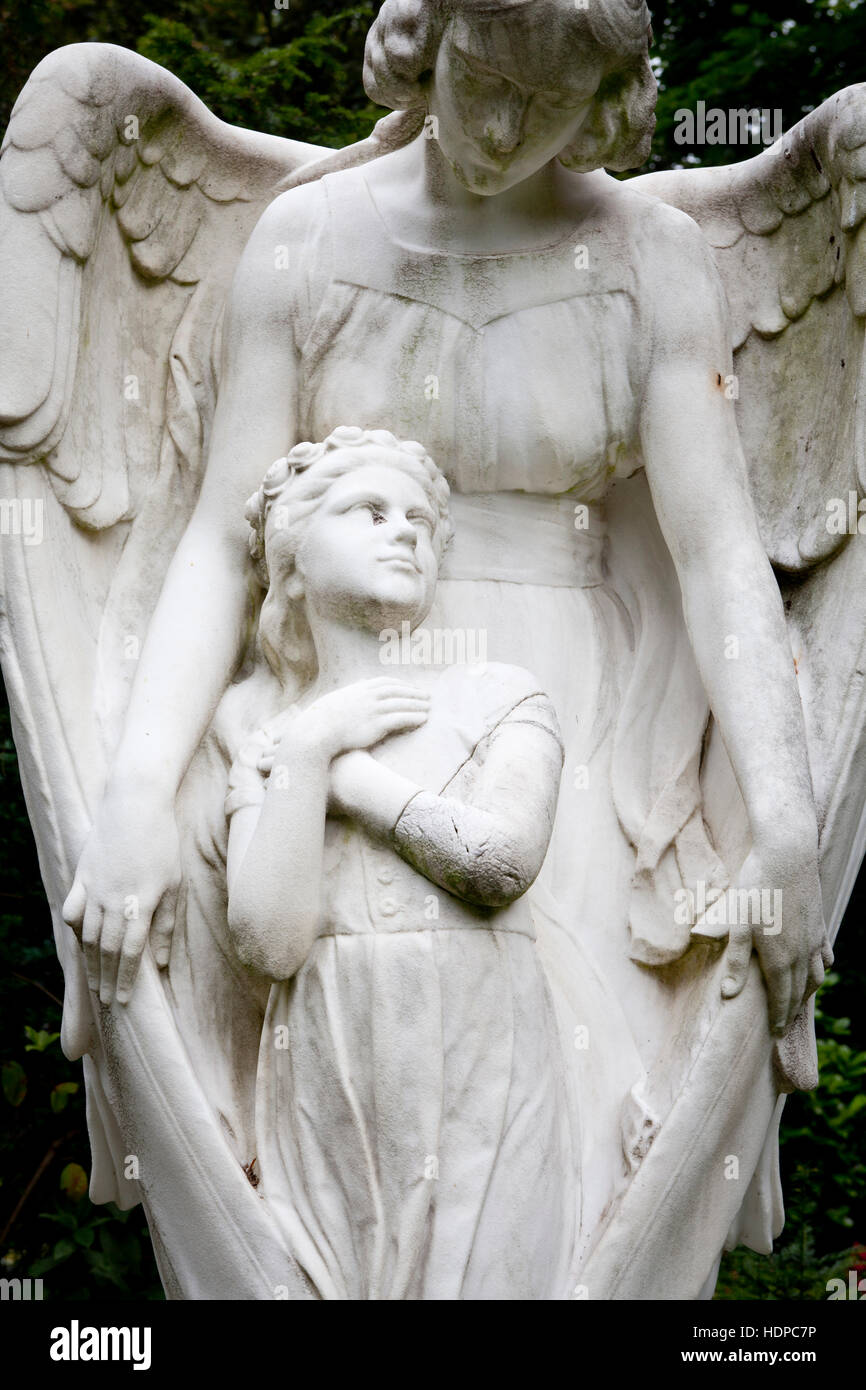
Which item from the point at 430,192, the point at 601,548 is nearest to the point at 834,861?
the point at 601,548

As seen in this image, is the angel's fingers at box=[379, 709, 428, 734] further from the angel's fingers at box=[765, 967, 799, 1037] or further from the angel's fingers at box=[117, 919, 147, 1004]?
the angel's fingers at box=[765, 967, 799, 1037]

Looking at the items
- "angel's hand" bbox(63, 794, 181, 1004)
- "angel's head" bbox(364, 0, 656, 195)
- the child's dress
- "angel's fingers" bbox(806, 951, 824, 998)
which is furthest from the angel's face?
"angel's fingers" bbox(806, 951, 824, 998)

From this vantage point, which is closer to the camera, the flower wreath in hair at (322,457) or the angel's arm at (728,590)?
the angel's arm at (728,590)

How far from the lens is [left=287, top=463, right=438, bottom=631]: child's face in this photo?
505cm

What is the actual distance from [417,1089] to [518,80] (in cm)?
200

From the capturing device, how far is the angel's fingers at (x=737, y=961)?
502 cm

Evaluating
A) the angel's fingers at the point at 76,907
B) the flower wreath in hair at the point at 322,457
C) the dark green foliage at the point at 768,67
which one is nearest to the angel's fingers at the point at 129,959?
the angel's fingers at the point at 76,907

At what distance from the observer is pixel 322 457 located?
5191mm

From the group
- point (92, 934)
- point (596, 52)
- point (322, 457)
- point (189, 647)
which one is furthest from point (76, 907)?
point (596, 52)

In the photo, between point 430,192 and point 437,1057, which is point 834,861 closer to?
point 437,1057

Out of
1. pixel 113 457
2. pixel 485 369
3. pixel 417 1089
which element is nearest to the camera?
pixel 417 1089

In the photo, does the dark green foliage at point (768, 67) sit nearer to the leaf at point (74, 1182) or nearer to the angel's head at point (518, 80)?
the angel's head at point (518, 80)

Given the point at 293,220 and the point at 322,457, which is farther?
the point at 293,220

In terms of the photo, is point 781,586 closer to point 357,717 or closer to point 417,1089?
point 357,717
